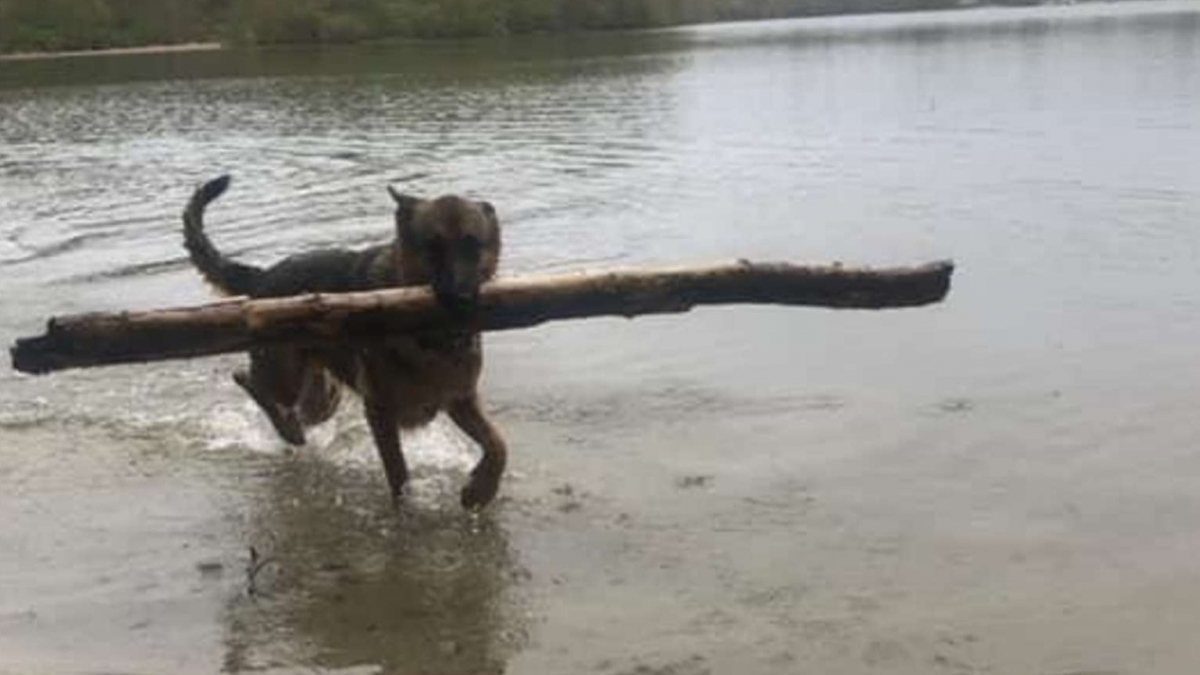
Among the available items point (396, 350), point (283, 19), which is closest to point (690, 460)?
point (396, 350)

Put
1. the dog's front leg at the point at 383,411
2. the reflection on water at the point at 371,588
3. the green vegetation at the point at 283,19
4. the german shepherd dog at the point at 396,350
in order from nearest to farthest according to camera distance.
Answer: the reflection on water at the point at 371,588 < the german shepherd dog at the point at 396,350 < the dog's front leg at the point at 383,411 < the green vegetation at the point at 283,19

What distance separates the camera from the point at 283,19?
96.3 metres

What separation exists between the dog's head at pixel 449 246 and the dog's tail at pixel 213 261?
2.03 m

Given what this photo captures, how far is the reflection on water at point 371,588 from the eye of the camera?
231 inches

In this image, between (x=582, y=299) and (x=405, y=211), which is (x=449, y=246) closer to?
(x=405, y=211)

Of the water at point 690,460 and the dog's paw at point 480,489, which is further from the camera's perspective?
the dog's paw at point 480,489

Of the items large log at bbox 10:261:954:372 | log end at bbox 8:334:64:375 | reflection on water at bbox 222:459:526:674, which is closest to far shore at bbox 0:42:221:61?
reflection on water at bbox 222:459:526:674

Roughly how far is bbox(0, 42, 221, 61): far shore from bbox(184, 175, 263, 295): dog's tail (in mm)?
85055

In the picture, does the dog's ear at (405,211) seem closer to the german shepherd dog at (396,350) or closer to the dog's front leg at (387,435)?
the german shepherd dog at (396,350)

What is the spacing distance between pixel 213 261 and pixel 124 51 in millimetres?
91890

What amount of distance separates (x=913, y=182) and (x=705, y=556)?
13.4 meters

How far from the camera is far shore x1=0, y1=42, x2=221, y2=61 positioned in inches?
3538

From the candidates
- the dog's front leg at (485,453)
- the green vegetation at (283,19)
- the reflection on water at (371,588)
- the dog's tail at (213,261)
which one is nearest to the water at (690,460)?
the reflection on water at (371,588)

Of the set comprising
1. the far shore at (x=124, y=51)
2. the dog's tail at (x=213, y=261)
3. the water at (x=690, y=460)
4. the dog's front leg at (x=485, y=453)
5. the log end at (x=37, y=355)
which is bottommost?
the far shore at (x=124, y=51)
